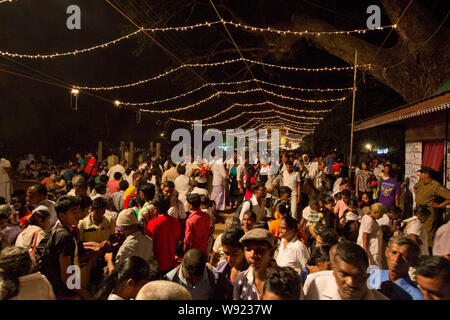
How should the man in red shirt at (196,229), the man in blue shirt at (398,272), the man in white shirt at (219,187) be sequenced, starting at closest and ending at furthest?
the man in blue shirt at (398,272) < the man in red shirt at (196,229) < the man in white shirt at (219,187)

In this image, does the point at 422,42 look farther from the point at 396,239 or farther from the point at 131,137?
the point at 131,137

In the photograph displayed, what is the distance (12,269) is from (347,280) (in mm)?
2125

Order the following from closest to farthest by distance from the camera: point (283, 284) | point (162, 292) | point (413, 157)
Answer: point (162, 292) < point (283, 284) < point (413, 157)

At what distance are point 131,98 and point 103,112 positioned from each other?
6270 mm

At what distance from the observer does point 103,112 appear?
2616cm

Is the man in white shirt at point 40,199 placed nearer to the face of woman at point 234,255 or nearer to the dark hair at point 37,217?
the dark hair at point 37,217

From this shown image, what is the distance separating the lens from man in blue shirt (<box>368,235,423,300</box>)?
2.33 meters

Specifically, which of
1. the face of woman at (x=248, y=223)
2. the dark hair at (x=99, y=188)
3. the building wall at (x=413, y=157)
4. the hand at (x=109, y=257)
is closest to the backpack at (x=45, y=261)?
the hand at (x=109, y=257)

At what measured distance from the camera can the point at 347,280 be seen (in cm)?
199

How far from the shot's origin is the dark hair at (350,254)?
2008 millimetres

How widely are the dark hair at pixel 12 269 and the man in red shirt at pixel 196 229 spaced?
2.19 m

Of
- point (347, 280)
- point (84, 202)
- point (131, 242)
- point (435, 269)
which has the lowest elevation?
point (131, 242)

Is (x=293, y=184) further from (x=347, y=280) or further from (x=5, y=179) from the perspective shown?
(x=5, y=179)

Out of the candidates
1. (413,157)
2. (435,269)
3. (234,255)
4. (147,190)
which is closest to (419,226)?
(435,269)
